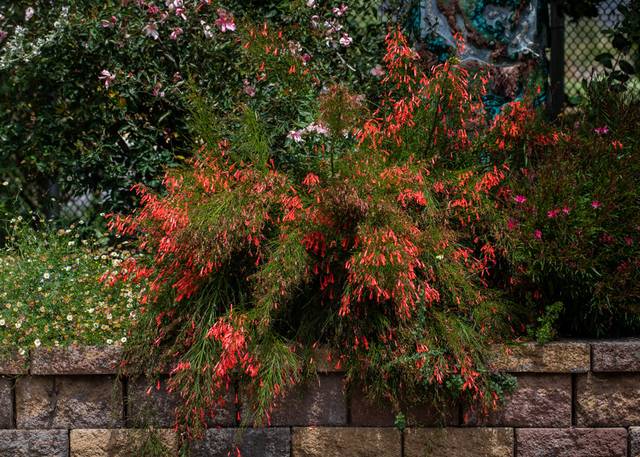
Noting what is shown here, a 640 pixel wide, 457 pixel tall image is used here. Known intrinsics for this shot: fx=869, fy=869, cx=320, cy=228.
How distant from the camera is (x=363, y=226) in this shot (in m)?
3.72

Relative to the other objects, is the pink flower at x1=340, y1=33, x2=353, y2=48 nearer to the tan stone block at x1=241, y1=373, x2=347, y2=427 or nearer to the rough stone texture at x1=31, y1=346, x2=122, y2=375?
the tan stone block at x1=241, y1=373, x2=347, y2=427

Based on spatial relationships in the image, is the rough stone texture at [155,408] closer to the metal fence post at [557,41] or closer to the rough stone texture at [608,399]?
the rough stone texture at [608,399]

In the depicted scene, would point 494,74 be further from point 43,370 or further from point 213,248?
point 43,370

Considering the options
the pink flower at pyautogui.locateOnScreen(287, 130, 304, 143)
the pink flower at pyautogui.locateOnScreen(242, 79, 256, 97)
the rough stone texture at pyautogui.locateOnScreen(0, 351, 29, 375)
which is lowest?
the rough stone texture at pyautogui.locateOnScreen(0, 351, 29, 375)

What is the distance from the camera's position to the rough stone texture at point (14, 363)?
13.6 feet

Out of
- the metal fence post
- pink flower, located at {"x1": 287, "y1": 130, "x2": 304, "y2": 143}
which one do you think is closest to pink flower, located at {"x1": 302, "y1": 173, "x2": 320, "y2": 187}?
pink flower, located at {"x1": 287, "y1": 130, "x2": 304, "y2": 143}

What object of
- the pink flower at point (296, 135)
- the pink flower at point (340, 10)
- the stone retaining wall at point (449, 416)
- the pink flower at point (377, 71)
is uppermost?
the pink flower at point (340, 10)

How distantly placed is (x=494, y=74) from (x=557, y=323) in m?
1.70

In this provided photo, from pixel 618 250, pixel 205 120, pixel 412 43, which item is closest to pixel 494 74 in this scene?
pixel 412 43

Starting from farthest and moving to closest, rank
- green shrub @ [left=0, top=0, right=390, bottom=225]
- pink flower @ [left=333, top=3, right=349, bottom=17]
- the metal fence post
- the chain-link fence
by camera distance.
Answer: the chain-link fence < the metal fence post < pink flower @ [left=333, top=3, right=349, bottom=17] < green shrub @ [left=0, top=0, right=390, bottom=225]

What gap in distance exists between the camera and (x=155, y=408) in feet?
13.4

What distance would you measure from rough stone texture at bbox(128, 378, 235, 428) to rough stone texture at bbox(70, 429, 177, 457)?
0.17 feet

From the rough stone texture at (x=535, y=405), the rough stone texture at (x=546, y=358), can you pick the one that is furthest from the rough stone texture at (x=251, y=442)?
the rough stone texture at (x=546, y=358)

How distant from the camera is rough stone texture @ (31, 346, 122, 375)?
4.09 meters
